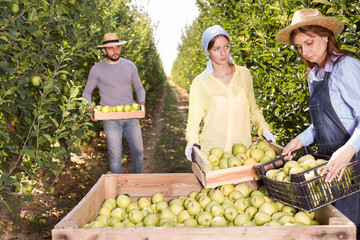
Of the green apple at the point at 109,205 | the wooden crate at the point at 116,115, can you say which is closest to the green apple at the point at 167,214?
the green apple at the point at 109,205

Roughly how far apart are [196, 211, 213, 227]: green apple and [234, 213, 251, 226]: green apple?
0.19 metres

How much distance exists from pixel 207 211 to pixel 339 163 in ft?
3.19

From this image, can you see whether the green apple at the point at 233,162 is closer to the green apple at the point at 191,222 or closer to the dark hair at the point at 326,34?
the green apple at the point at 191,222

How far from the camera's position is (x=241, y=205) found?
94.0 inches

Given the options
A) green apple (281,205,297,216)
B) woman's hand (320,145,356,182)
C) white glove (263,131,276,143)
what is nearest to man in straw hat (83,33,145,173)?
white glove (263,131,276,143)

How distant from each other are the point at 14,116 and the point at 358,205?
11.7 ft

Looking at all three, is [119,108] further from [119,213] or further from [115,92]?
[119,213]

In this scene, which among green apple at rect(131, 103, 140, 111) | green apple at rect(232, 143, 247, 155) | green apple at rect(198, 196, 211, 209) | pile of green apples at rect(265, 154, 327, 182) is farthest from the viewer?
green apple at rect(131, 103, 140, 111)

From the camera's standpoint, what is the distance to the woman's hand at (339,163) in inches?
77.7

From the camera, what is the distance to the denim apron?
7.52ft

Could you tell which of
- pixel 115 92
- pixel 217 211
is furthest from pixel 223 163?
pixel 115 92

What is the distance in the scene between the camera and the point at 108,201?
265cm

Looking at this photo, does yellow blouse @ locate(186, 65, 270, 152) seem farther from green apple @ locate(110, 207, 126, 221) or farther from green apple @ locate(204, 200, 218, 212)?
green apple @ locate(110, 207, 126, 221)

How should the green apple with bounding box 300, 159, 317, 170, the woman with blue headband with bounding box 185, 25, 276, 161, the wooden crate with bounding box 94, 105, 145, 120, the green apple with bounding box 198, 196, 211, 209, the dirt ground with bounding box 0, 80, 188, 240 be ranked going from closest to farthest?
the green apple with bounding box 300, 159, 317, 170 → the green apple with bounding box 198, 196, 211, 209 → the woman with blue headband with bounding box 185, 25, 276, 161 → the dirt ground with bounding box 0, 80, 188, 240 → the wooden crate with bounding box 94, 105, 145, 120
